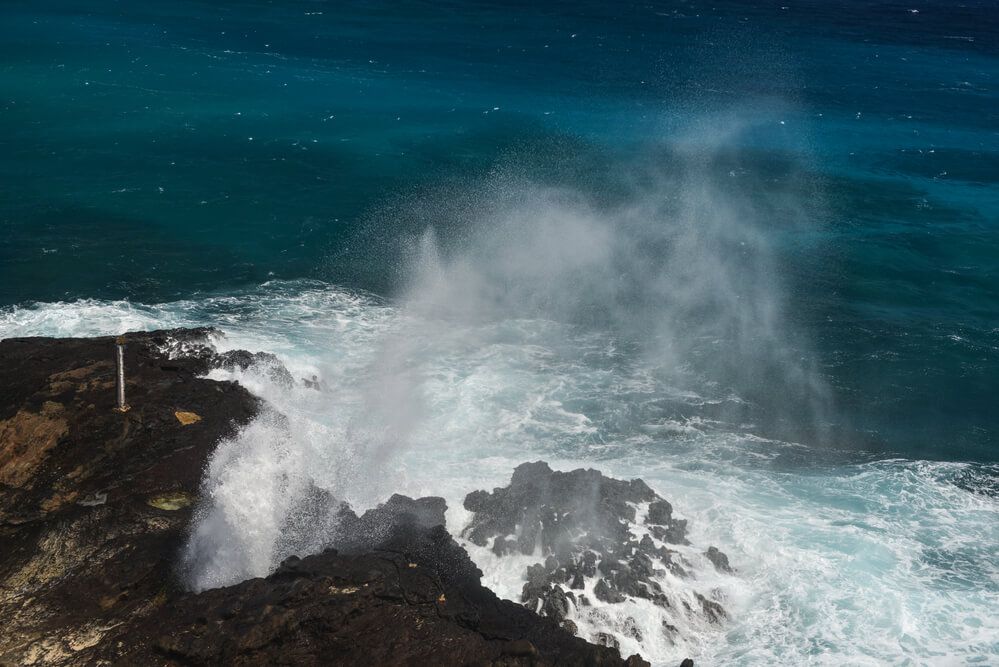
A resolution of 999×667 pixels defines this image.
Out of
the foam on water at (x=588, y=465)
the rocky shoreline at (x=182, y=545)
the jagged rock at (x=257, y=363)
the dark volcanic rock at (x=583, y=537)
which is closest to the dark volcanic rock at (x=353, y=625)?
the rocky shoreline at (x=182, y=545)

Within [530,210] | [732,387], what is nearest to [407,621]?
[732,387]

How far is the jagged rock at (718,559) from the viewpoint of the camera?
1025 inches

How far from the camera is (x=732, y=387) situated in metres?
38.1

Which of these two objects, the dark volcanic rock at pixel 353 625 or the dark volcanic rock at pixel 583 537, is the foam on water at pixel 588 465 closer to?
the dark volcanic rock at pixel 583 537

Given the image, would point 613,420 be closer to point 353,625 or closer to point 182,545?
point 353,625

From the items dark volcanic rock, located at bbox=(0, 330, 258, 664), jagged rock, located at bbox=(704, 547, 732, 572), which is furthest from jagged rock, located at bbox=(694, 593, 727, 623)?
dark volcanic rock, located at bbox=(0, 330, 258, 664)

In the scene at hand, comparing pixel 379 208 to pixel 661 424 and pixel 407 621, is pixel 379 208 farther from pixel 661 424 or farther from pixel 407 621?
pixel 407 621

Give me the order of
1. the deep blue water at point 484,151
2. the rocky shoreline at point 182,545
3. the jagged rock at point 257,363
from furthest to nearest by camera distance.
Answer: the deep blue water at point 484,151
the jagged rock at point 257,363
the rocky shoreline at point 182,545

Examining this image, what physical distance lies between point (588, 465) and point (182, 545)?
15439mm

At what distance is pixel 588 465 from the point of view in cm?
3148

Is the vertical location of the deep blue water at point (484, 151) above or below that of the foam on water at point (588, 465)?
above

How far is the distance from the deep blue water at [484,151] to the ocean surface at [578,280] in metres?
0.32

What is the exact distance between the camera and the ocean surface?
27109mm

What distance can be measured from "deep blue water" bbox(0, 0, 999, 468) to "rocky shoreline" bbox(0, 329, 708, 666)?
49.5 feet
